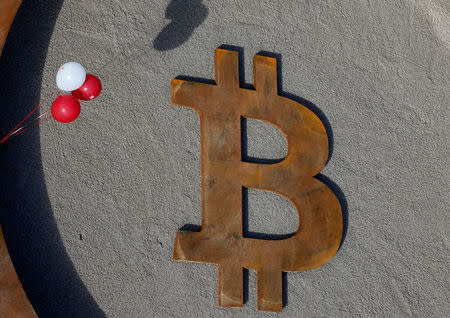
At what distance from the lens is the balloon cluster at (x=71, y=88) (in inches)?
84.0

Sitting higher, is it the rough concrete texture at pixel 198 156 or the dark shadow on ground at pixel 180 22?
the dark shadow on ground at pixel 180 22

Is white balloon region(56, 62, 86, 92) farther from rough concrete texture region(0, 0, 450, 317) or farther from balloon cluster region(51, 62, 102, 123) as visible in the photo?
rough concrete texture region(0, 0, 450, 317)

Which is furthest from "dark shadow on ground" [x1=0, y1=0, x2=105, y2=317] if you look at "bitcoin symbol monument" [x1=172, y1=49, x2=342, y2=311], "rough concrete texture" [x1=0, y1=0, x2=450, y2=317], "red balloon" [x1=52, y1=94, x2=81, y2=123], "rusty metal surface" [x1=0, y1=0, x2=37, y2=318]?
"bitcoin symbol monument" [x1=172, y1=49, x2=342, y2=311]

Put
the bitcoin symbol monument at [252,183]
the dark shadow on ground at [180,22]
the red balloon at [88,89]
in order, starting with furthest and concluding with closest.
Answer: the dark shadow on ground at [180,22] → the bitcoin symbol monument at [252,183] → the red balloon at [88,89]

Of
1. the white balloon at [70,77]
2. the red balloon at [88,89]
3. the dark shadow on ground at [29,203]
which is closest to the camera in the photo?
the white balloon at [70,77]

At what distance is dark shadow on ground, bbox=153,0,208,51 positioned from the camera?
113 inches

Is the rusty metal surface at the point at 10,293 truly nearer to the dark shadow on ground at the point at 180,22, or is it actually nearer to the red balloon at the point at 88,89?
the red balloon at the point at 88,89

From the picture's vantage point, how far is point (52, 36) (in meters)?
2.67

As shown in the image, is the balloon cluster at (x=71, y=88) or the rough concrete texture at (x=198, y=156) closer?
the balloon cluster at (x=71, y=88)

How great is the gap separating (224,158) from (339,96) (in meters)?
1.04

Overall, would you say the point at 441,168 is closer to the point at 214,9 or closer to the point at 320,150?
A: the point at 320,150

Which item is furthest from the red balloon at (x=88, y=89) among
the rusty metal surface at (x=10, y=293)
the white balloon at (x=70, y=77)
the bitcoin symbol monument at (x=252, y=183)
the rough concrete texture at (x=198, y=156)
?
the rusty metal surface at (x=10, y=293)

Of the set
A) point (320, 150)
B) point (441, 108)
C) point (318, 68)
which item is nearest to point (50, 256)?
point (320, 150)

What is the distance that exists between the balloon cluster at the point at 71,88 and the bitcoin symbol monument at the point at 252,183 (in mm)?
643
